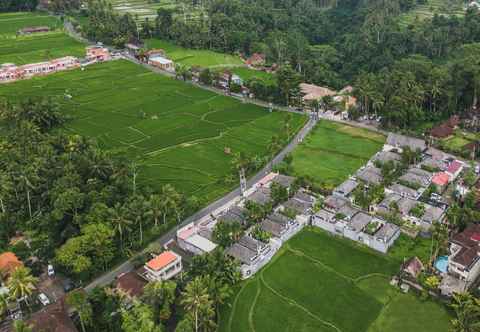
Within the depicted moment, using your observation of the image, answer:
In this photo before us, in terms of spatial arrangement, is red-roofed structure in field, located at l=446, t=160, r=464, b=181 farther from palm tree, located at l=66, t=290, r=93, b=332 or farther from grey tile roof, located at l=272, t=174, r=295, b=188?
palm tree, located at l=66, t=290, r=93, b=332

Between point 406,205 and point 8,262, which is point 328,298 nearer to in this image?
point 406,205

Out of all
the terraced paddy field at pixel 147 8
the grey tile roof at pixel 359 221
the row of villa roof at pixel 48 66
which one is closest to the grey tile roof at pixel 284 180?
the grey tile roof at pixel 359 221

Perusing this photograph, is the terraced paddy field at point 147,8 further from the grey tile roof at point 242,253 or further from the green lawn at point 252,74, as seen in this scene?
the grey tile roof at point 242,253

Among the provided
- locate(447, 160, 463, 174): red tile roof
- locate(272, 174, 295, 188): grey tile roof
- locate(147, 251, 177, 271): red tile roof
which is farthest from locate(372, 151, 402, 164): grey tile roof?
locate(147, 251, 177, 271): red tile roof

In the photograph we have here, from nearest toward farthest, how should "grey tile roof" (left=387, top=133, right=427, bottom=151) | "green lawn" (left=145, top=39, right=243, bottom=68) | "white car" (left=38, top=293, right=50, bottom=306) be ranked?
"white car" (left=38, top=293, right=50, bottom=306), "grey tile roof" (left=387, top=133, right=427, bottom=151), "green lawn" (left=145, top=39, right=243, bottom=68)

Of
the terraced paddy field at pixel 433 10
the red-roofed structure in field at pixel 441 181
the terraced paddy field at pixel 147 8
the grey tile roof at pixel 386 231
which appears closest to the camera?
the grey tile roof at pixel 386 231
